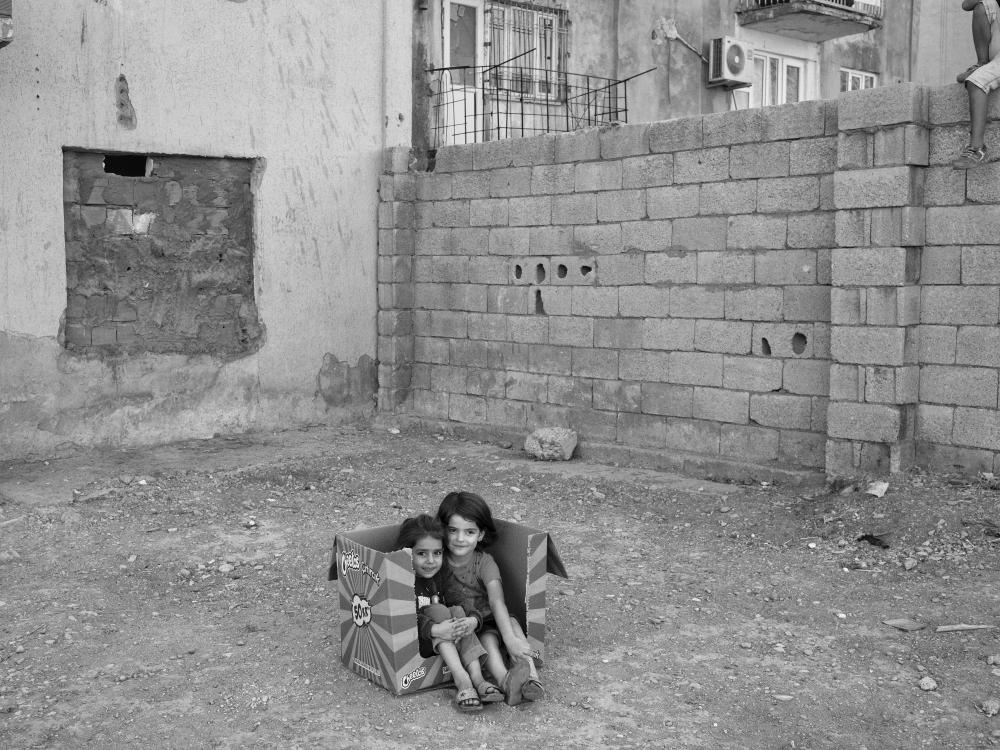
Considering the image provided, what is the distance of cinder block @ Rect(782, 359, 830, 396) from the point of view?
26.7 ft

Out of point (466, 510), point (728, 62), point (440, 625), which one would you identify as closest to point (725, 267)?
point (466, 510)

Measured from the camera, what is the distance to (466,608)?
15.6 ft

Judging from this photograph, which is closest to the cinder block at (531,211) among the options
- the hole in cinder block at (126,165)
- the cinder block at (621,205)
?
the cinder block at (621,205)

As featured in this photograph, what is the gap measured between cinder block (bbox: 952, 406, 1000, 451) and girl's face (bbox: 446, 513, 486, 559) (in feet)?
13.6

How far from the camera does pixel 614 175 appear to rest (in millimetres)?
9391

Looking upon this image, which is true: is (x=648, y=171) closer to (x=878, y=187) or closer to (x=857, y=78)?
(x=878, y=187)

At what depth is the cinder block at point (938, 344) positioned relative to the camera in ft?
24.5

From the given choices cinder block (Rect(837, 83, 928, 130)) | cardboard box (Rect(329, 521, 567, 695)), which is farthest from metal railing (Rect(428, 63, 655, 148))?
cardboard box (Rect(329, 521, 567, 695))

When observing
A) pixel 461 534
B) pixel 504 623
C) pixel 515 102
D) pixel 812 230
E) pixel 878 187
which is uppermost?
pixel 515 102

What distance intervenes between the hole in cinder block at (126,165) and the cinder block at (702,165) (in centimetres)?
464

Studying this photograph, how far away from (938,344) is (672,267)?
89.5 inches

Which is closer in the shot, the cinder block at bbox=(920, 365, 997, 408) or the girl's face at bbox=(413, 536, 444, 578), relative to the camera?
the girl's face at bbox=(413, 536, 444, 578)

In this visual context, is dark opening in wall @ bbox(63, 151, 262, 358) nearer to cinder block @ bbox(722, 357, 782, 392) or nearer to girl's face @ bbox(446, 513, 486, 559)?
cinder block @ bbox(722, 357, 782, 392)

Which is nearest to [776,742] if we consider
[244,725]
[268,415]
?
[244,725]
